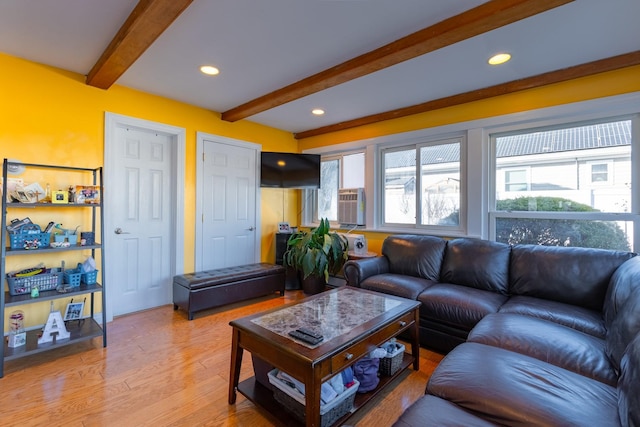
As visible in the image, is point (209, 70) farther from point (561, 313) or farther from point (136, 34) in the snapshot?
point (561, 313)

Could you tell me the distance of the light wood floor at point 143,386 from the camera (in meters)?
1.68

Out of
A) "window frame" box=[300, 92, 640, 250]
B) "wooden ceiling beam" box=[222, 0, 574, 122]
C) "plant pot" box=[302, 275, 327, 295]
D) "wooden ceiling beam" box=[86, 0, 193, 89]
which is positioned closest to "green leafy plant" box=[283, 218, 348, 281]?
"plant pot" box=[302, 275, 327, 295]

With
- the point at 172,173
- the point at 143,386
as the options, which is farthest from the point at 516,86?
the point at 143,386

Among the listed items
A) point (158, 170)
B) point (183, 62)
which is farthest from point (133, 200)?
point (183, 62)

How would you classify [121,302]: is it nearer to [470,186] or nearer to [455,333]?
[455,333]

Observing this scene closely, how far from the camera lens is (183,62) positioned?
2.56 metres

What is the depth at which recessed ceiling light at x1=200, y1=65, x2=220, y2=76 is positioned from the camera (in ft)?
8.67

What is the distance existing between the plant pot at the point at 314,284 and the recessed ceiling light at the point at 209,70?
257 cm

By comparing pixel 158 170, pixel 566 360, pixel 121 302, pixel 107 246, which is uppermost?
pixel 158 170

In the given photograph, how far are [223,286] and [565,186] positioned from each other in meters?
3.59

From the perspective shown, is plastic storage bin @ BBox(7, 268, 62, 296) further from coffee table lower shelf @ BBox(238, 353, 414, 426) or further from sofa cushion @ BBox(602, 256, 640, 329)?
sofa cushion @ BBox(602, 256, 640, 329)

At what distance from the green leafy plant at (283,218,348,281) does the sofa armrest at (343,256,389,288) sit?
607 mm

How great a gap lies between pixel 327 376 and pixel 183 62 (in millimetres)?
2647

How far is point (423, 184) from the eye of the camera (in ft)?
12.1
